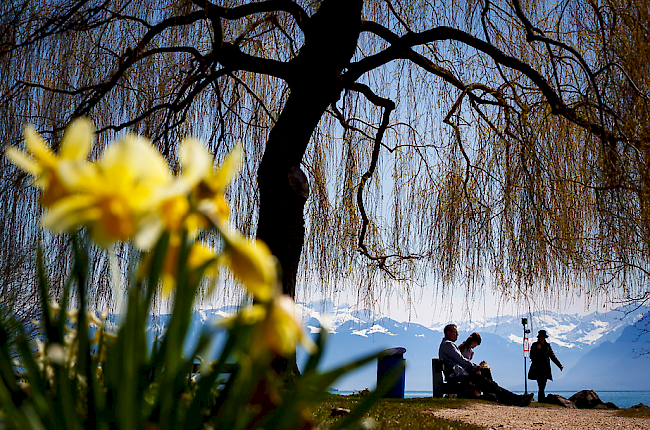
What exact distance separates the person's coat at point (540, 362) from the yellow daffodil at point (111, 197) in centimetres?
829

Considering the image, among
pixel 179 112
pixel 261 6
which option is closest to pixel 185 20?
pixel 261 6

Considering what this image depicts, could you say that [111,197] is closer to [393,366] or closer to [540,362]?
[393,366]

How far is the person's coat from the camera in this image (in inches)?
310

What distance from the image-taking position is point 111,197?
48 cm

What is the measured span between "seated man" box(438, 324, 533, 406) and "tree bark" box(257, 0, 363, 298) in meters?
3.76

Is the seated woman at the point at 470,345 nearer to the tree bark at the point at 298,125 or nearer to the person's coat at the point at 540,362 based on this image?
the person's coat at the point at 540,362

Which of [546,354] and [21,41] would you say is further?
[546,354]

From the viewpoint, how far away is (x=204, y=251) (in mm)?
670

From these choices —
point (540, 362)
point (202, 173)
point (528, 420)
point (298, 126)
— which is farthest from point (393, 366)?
point (202, 173)

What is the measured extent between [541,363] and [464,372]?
175 cm

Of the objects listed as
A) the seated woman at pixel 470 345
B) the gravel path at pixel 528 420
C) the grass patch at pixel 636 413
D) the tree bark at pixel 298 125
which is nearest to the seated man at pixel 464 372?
the seated woman at pixel 470 345

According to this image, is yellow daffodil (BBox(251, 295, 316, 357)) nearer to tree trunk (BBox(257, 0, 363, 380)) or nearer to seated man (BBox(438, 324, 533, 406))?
tree trunk (BBox(257, 0, 363, 380))

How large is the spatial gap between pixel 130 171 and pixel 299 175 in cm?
347

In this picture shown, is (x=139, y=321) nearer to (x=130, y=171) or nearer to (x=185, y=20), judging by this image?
(x=130, y=171)
